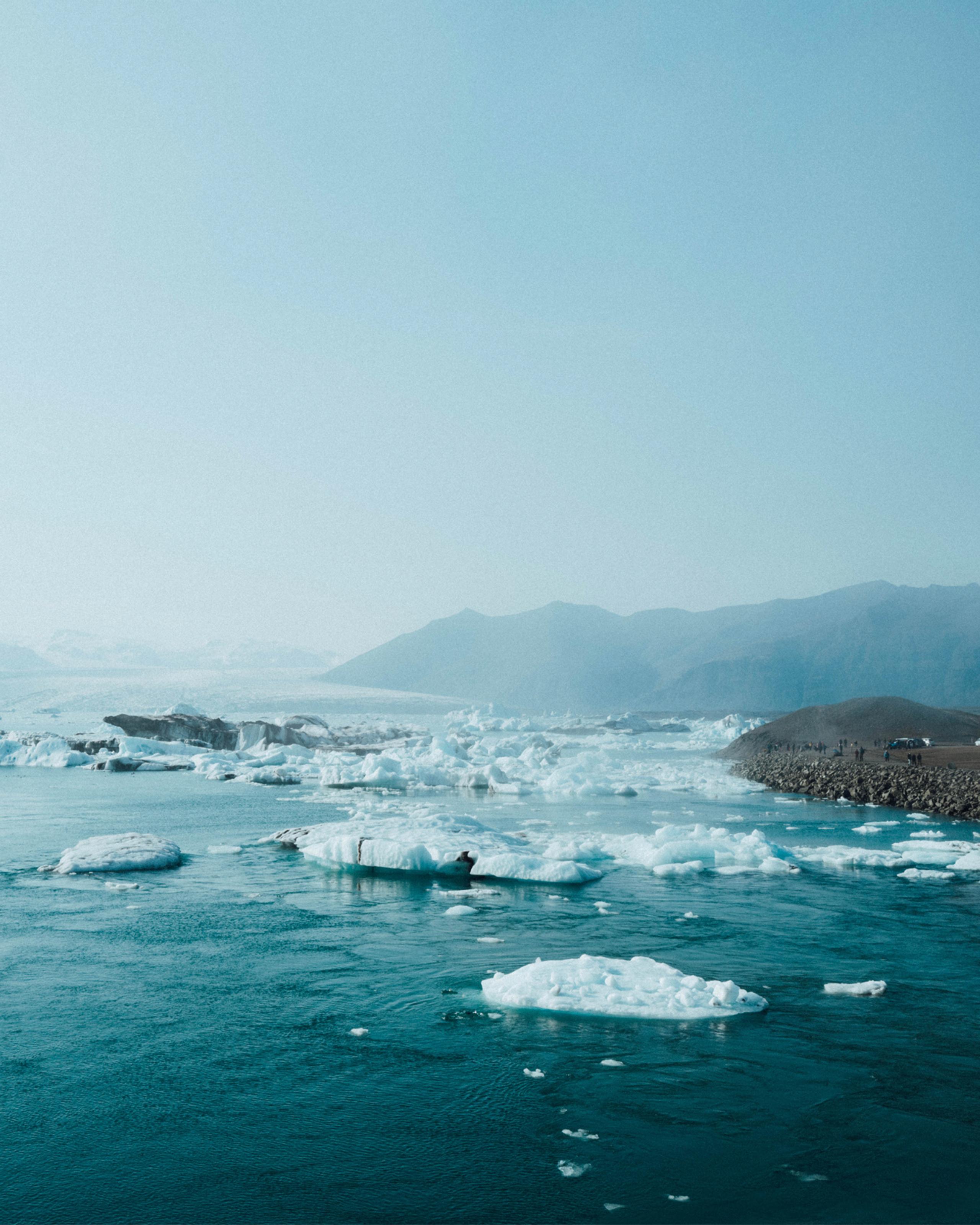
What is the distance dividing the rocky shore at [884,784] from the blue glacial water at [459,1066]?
548 inches

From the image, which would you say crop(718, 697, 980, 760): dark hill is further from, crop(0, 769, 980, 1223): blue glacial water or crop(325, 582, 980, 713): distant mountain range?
crop(325, 582, 980, 713): distant mountain range

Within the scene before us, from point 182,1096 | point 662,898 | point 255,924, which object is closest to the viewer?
point 182,1096

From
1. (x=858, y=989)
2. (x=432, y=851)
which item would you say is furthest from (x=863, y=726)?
(x=858, y=989)

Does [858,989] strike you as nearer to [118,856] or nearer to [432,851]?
[432,851]

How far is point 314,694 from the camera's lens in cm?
8981

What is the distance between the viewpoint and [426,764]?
122ft

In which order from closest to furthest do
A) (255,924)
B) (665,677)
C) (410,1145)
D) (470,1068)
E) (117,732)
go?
(410,1145) → (470,1068) → (255,924) → (117,732) → (665,677)

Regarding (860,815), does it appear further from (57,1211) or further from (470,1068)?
(57,1211)

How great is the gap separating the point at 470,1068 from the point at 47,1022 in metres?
4.38

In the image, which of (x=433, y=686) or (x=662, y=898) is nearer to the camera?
(x=662, y=898)

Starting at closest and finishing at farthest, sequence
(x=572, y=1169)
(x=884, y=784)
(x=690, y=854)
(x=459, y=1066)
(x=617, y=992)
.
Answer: (x=572, y=1169) < (x=459, y=1066) < (x=617, y=992) < (x=690, y=854) < (x=884, y=784)

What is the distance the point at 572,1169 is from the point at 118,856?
42.3 feet

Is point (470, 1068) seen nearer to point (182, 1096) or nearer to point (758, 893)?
point (182, 1096)

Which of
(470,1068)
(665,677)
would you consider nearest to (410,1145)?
(470,1068)
